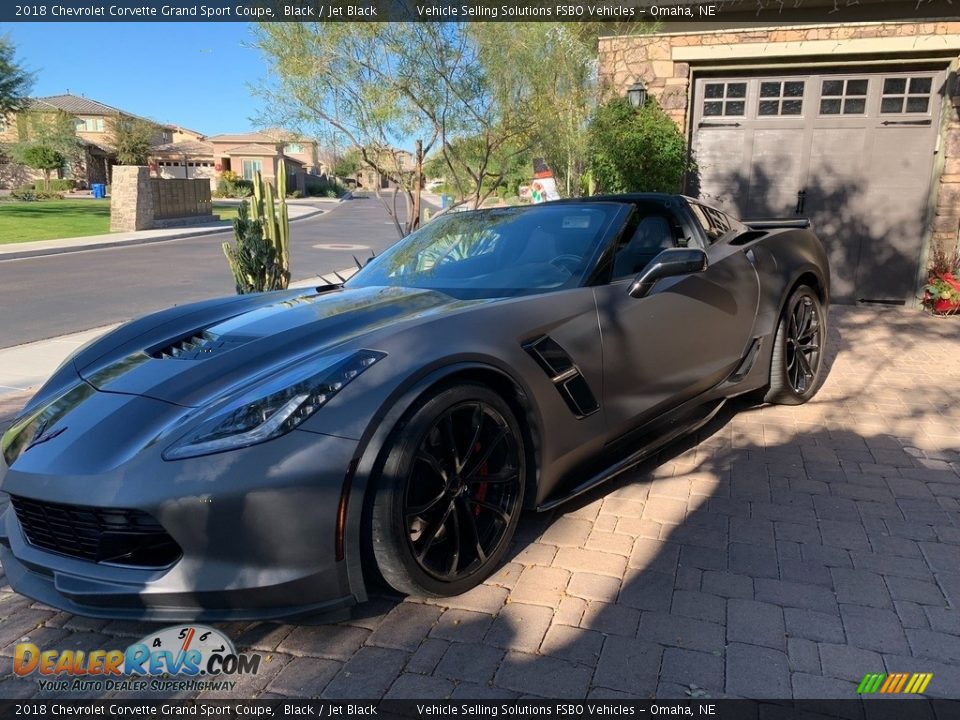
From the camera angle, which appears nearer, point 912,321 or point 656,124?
point 912,321

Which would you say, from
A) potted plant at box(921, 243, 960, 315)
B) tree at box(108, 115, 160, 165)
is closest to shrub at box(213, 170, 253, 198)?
tree at box(108, 115, 160, 165)

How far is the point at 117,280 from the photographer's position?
12.8 meters

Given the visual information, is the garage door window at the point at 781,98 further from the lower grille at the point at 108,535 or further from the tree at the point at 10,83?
the tree at the point at 10,83

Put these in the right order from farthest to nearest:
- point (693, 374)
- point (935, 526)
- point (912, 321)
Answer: point (912, 321), point (693, 374), point (935, 526)

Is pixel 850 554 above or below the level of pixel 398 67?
below

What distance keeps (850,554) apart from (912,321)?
6789 mm

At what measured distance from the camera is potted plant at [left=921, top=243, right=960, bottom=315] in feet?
28.9

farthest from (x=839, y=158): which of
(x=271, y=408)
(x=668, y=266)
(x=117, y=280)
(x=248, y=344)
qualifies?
(x=117, y=280)

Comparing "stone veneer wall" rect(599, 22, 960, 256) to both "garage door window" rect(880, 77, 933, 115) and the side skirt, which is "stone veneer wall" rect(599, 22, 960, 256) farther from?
the side skirt

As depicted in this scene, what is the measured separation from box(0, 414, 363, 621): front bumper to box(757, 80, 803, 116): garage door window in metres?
9.21

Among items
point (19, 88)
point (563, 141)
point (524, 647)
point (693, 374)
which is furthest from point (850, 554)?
point (19, 88)

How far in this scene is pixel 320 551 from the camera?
7.29 ft

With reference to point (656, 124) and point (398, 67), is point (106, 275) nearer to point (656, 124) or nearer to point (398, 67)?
point (398, 67)
